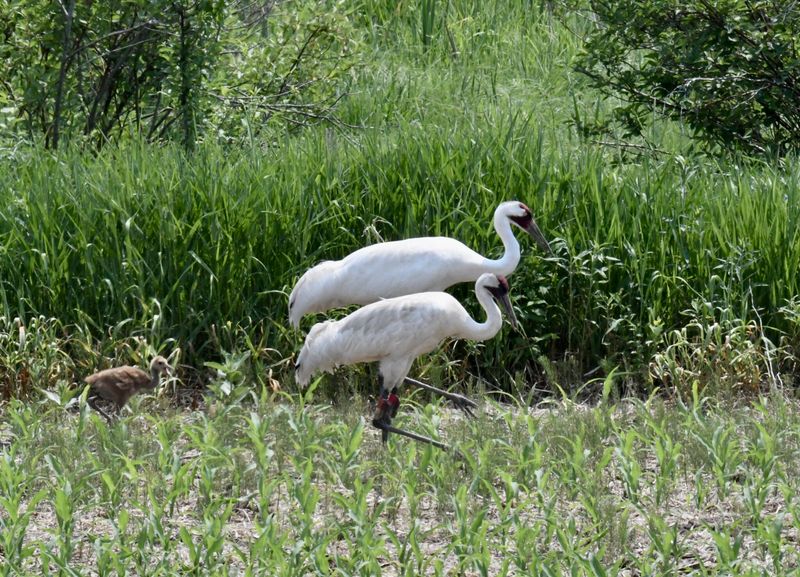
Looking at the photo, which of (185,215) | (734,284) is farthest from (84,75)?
(734,284)

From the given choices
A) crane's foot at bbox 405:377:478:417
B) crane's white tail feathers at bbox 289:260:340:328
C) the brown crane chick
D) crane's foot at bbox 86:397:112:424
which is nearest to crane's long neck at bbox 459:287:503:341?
crane's foot at bbox 405:377:478:417

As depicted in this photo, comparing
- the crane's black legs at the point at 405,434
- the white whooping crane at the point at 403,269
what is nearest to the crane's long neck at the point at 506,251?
the white whooping crane at the point at 403,269

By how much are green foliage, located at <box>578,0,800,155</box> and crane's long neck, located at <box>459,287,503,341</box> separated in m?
2.41

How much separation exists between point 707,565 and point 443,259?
8.63 ft

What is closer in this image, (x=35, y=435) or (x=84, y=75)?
(x=35, y=435)

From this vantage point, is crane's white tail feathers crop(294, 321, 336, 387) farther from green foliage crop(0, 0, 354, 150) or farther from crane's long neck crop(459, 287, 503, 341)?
green foliage crop(0, 0, 354, 150)

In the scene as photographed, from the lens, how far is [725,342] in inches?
281

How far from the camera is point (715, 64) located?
881 cm

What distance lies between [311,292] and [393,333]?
0.67 meters

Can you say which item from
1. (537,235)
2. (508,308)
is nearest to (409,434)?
(508,308)

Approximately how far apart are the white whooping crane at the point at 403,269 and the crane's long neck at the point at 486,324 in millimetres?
373

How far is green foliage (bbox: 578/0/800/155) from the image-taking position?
28.2 feet

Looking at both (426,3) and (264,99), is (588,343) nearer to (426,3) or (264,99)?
(264,99)

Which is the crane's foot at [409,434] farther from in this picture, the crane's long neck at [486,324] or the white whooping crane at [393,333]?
the crane's long neck at [486,324]
